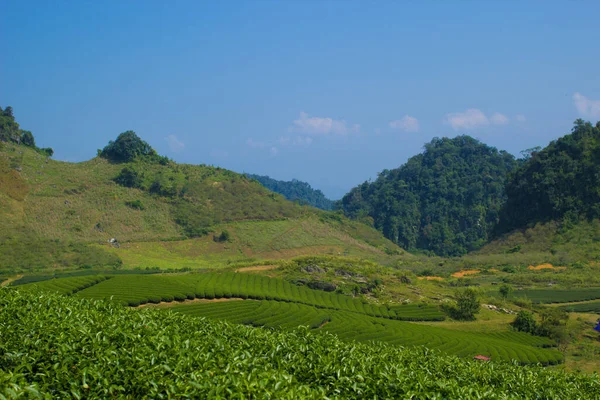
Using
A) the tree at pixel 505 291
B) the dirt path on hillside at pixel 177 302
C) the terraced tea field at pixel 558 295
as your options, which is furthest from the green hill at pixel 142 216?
the tree at pixel 505 291

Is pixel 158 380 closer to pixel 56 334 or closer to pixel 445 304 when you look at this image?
pixel 56 334

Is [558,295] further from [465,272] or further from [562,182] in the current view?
[562,182]

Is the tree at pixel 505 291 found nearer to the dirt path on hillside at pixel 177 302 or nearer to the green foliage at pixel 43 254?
the dirt path on hillside at pixel 177 302

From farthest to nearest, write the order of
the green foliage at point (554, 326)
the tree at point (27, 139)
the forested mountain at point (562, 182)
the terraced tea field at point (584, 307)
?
1. the tree at point (27, 139)
2. the forested mountain at point (562, 182)
3. the terraced tea field at point (584, 307)
4. the green foliage at point (554, 326)

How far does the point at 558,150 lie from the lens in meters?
98.5

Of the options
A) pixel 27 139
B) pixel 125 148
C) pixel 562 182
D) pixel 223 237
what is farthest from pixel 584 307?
pixel 27 139

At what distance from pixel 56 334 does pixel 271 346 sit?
514 cm

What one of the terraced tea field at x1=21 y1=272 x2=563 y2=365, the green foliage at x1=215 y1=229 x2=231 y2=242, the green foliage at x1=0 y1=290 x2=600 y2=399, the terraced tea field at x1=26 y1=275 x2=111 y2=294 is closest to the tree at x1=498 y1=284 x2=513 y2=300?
the terraced tea field at x1=21 y1=272 x2=563 y2=365

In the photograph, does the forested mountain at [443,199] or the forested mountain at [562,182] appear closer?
the forested mountain at [562,182]

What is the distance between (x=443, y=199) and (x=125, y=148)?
77.3 m

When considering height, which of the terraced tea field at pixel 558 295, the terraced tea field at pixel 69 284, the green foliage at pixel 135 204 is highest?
the green foliage at pixel 135 204

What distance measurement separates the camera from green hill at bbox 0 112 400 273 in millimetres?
74312

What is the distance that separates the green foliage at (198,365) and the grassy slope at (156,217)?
56.9 metres

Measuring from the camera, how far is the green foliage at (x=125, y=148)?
4230 inches
